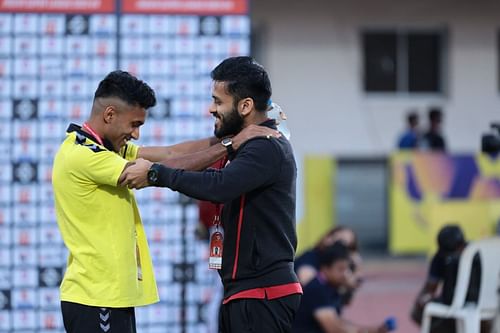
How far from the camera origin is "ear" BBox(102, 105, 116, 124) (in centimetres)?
514

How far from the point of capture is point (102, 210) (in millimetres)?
5086

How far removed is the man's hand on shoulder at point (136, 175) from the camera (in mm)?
4918

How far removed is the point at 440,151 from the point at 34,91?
29.8 feet

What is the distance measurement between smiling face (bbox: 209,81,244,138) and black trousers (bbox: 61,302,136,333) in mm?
991

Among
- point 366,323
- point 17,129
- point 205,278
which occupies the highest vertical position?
point 17,129

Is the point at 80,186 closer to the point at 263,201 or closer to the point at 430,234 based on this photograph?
the point at 263,201

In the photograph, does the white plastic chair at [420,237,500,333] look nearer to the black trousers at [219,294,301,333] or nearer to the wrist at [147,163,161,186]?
the black trousers at [219,294,301,333]

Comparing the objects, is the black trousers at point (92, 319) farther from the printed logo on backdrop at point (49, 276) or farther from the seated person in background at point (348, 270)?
the printed logo on backdrop at point (49, 276)

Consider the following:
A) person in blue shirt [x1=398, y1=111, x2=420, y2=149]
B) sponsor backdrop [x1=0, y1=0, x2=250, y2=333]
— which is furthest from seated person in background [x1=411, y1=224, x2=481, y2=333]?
person in blue shirt [x1=398, y1=111, x2=420, y2=149]

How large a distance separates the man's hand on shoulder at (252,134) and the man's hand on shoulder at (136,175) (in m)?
0.41

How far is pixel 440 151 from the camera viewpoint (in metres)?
16.1

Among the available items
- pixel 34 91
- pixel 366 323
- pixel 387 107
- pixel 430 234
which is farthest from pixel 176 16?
pixel 387 107

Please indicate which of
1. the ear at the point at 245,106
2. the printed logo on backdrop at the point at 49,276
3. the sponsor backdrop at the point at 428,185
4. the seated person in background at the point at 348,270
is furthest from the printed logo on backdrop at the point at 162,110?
the sponsor backdrop at the point at 428,185

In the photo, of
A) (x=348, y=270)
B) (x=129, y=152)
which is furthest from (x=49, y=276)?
(x=129, y=152)
